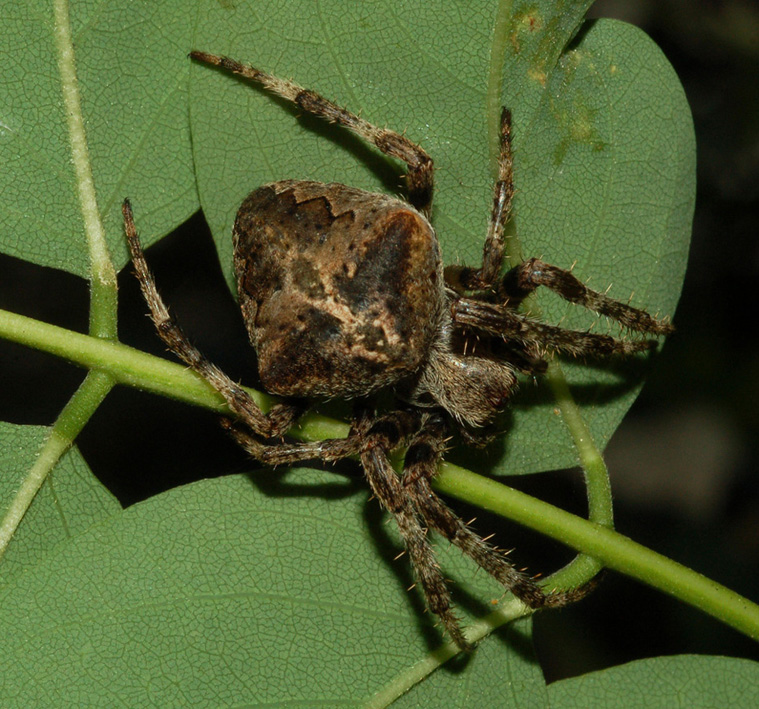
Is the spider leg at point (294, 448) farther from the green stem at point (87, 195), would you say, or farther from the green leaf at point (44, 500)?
the green stem at point (87, 195)

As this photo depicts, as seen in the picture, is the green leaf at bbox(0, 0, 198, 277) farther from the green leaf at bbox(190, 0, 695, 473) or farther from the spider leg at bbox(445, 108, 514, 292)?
the spider leg at bbox(445, 108, 514, 292)

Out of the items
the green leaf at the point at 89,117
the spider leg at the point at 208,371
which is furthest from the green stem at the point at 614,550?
the green leaf at the point at 89,117

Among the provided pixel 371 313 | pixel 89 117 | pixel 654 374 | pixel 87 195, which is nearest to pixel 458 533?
pixel 371 313

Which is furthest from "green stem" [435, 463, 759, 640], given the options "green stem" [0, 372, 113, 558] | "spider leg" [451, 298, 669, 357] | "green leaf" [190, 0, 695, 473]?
"green stem" [0, 372, 113, 558]

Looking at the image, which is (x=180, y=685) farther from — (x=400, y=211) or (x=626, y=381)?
(x=626, y=381)

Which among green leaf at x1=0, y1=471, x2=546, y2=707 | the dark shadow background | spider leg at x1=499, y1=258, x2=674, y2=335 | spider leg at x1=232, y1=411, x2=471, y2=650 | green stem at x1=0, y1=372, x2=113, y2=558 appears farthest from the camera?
the dark shadow background

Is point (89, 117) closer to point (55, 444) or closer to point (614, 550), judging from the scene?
point (55, 444)

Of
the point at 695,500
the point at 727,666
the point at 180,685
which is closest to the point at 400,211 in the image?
the point at 180,685
